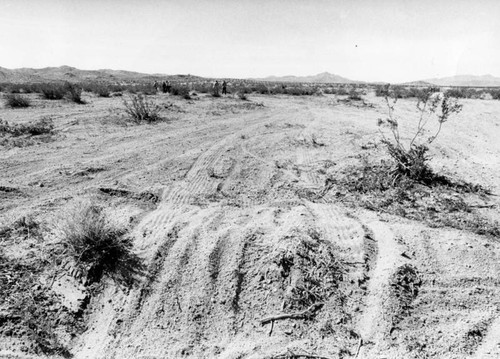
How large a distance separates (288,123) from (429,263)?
8.29m

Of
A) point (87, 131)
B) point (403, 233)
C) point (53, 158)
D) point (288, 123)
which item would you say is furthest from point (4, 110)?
point (403, 233)

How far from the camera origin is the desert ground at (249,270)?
118 inches

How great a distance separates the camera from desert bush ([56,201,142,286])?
12.0 feet

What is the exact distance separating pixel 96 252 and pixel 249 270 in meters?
1.73

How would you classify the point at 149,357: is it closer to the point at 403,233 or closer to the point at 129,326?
the point at 129,326

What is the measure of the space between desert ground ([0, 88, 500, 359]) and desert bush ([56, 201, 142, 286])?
0.10 meters

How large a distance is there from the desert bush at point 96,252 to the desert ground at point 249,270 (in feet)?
0.34

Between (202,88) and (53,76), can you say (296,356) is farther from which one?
(53,76)

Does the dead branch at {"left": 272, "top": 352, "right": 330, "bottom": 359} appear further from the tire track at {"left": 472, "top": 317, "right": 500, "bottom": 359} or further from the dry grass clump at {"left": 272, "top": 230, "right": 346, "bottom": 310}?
the tire track at {"left": 472, "top": 317, "right": 500, "bottom": 359}

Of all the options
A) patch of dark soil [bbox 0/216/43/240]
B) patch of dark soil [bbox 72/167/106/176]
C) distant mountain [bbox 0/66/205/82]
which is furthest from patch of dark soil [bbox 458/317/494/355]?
distant mountain [bbox 0/66/205/82]

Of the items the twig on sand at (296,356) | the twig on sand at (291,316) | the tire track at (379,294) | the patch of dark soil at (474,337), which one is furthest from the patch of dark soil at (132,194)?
the patch of dark soil at (474,337)

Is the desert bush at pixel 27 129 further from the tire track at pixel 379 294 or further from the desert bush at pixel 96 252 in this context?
the tire track at pixel 379 294

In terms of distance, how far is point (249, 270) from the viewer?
3.69 meters

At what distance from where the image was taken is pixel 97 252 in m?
3.78
